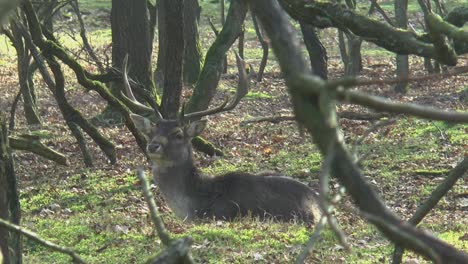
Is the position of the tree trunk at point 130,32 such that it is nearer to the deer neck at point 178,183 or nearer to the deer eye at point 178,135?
the deer eye at point 178,135

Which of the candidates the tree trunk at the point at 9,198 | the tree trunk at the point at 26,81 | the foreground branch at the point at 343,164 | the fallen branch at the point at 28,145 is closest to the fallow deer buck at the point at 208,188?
the fallen branch at the point at 28,145

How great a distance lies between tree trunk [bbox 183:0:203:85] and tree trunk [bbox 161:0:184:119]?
12.3 m

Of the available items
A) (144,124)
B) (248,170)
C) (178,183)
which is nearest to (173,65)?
(144,124)

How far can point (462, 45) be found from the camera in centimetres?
473

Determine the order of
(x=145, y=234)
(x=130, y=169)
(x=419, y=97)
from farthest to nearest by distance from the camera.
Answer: (x=419, y=97) < (x=130, y=169) < (x=145, y=234)

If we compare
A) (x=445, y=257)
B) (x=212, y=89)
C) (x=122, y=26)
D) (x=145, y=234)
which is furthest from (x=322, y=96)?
(x=122, y=26)

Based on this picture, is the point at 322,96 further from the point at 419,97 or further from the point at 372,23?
the point at 419,97

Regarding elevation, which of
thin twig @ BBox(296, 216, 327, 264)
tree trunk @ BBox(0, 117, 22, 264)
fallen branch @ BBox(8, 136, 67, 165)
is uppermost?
thin twig @ BBox(296, 216, 327, 264)

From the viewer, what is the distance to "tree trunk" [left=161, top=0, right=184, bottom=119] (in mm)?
13391

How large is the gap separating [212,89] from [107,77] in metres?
2.39

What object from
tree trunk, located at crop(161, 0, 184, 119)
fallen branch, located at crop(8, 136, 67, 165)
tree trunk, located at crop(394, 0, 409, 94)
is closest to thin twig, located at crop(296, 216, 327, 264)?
fallen branch, located at crop(8, 136, 67, 165)

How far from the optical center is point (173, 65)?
1339 cm

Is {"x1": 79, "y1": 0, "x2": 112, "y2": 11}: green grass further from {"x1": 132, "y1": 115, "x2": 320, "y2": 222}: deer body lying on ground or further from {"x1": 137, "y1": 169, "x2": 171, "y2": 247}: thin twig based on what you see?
{"x1": 137, "y1": 169, "x2": 171, "y2": 247}: thin twig

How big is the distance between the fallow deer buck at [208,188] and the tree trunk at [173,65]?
1.70 m
